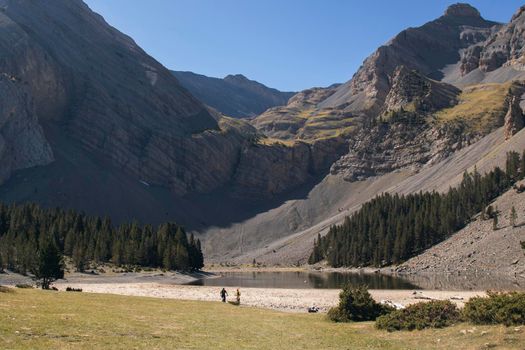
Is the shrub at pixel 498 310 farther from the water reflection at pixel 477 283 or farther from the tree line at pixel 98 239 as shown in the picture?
the tree line at pixel 98 239

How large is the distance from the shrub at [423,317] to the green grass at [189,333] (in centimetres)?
78

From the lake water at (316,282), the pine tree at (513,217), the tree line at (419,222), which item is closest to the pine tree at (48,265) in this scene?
the lake water at (316,282)

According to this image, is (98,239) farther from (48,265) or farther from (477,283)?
(477,283)

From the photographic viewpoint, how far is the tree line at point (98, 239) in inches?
4815

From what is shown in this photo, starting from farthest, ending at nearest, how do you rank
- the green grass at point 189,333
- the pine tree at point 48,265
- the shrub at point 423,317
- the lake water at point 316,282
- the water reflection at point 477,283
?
the lake water at point 316,282 < the water reflection at point 477,283 < the pine tree at point 48,265 < the shrub at point 423,317 < the green grass at point 189,333

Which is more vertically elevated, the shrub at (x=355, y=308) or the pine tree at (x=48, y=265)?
the pine tree at (x=48, y=265)

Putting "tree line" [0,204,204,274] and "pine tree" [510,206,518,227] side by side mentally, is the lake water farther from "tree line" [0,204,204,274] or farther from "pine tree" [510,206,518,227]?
"pine tree" [510,206,518,227]

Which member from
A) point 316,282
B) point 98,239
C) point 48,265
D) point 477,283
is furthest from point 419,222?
point 48,265

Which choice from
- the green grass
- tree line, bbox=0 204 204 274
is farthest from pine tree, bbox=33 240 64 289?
tree line, bbox=0 204 204 274

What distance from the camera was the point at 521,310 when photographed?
80.8ft

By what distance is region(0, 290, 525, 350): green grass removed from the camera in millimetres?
22594

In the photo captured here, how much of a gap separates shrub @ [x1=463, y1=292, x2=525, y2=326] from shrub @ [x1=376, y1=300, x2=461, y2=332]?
→ 45.3 inches

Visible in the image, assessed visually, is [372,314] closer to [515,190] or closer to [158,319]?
[158,319]

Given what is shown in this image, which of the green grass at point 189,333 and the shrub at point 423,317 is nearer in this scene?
the green grass at point 189,333
